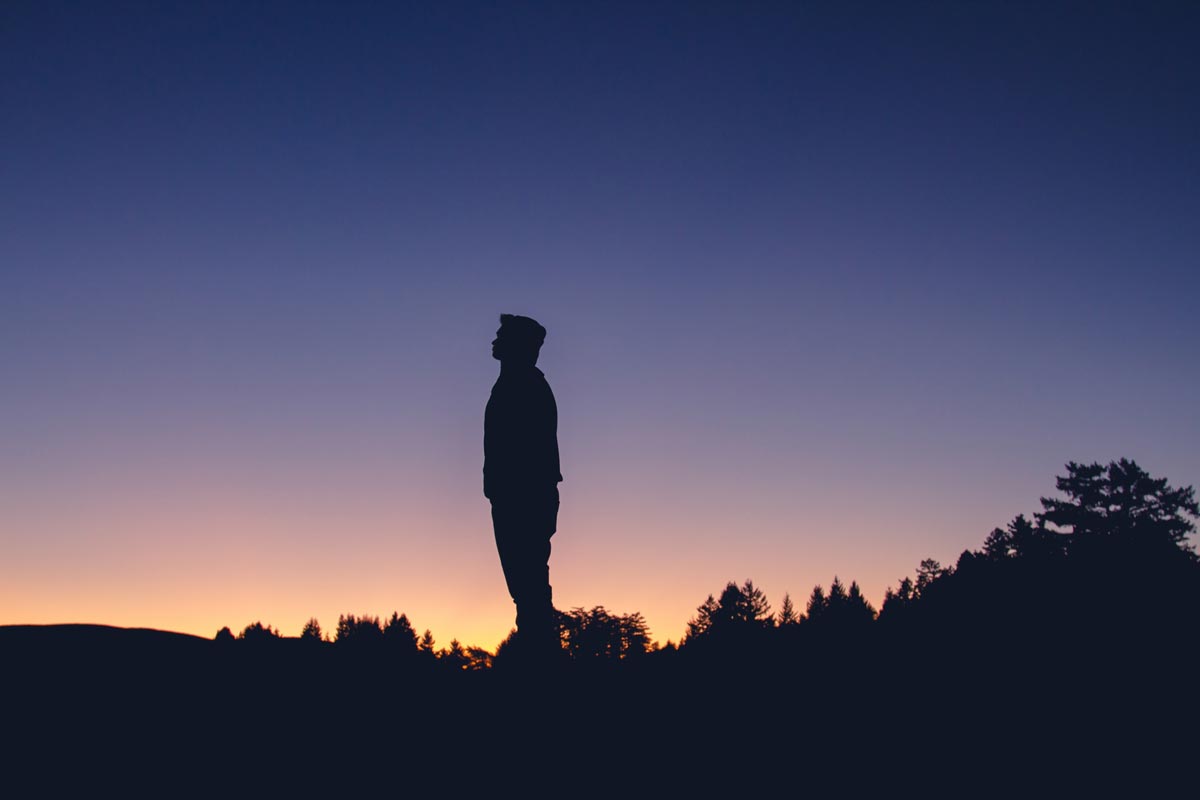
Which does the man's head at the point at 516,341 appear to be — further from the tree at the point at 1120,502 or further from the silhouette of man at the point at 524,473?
the tree at the point at 1120,502

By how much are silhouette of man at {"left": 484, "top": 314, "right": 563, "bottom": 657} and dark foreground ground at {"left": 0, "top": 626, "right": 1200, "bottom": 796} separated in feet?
3.69

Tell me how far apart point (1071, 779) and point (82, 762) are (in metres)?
10.5

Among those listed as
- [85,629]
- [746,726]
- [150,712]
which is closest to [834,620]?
[746,726]

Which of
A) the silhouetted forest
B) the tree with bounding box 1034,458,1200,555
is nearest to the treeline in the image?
the silhouetted forest

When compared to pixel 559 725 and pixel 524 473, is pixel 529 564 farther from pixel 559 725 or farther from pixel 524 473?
pixel 559 725

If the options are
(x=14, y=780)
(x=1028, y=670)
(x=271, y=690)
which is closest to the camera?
(x=14, y=780)

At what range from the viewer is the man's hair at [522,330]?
12.3m

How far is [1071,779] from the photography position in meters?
8.41

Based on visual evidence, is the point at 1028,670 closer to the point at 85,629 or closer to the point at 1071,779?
the point at 1071,779

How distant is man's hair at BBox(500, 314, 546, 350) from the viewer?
12.3 metres

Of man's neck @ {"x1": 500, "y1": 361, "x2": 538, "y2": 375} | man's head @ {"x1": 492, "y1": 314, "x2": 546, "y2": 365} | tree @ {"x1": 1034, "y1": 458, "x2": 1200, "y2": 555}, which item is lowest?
man's neck @ {"x1": 500, "y1": 361, "x2": 538, "y2": 375}

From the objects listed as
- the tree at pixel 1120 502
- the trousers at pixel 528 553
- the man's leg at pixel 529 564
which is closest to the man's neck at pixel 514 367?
the trousers at pixel 528 553

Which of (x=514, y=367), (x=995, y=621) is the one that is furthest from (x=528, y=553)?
(x=995, y=621)

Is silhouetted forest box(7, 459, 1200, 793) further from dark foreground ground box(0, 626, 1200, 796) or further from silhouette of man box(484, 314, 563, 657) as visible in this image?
silhouette of man box(484, 314, 563, 657)
